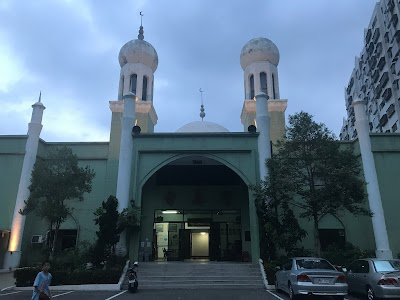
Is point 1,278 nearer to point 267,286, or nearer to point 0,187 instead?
point 0,187

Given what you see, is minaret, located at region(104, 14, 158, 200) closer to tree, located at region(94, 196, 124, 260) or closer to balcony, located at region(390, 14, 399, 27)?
tree, located at region(94, 196, 124, 260)

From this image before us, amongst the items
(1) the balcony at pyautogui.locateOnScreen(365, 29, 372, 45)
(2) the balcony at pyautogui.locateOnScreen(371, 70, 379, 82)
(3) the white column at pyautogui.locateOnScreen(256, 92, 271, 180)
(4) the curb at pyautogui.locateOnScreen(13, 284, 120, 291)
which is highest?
(1) the balcony at pyautogui.locateOnScreen(365, 29, 372, 45)

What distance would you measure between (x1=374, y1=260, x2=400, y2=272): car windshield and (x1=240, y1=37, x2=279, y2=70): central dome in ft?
79.2

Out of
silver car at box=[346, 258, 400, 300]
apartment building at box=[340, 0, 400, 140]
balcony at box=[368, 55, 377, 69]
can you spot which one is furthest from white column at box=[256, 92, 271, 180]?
balcony at box=[368, 55, 377, 69]

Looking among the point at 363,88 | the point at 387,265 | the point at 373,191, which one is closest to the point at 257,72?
the point at 373,191

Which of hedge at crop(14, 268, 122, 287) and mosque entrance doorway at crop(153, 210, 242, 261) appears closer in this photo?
hedge at crop(14, 268, 122, 287)

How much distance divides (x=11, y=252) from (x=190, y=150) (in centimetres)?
1138

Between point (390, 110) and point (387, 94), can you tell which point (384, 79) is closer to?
point (387, 94)

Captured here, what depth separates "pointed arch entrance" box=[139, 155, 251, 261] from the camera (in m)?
22.9

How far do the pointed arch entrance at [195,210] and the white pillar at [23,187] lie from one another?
715cm

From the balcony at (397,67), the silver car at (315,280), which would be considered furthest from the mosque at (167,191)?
the balcony at (397,67)

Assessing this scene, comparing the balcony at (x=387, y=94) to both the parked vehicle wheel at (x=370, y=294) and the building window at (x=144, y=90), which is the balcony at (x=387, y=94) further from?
the parked vehicle wheel at (x=370, y=294)

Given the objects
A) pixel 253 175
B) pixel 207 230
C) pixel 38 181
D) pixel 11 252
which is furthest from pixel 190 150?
pixel 11 252

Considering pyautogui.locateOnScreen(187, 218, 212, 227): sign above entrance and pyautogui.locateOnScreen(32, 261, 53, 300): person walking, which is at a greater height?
pyautogui.locateOnScreen(187, 218, 212, 227): sign above entrance
